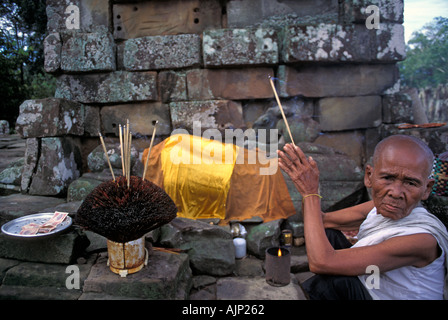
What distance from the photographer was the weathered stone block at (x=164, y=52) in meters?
4.26

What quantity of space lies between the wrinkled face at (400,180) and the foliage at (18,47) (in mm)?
6775

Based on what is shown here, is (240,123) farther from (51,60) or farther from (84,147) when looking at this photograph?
(51,60)

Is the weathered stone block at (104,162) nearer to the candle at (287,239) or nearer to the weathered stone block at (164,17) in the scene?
the weathered stone block at (164,17)

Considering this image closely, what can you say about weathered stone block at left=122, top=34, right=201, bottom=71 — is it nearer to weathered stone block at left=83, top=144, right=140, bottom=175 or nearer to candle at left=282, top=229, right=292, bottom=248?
weathered stone block at left=83, top=144, right=140, bottom=175

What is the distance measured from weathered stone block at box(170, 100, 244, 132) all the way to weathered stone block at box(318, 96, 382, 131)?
4.36 ft

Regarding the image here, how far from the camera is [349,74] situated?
4395mm

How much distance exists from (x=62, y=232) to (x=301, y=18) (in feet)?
13.4

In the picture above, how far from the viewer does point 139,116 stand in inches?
176

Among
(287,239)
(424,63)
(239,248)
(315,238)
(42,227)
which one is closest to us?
(315,238)

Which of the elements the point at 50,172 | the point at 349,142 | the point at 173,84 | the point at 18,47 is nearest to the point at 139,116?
the point at 173,84

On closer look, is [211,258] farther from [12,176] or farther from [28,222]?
[12,176]

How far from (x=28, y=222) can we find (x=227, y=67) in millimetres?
3053

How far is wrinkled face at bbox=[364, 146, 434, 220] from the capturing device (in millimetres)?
1362
